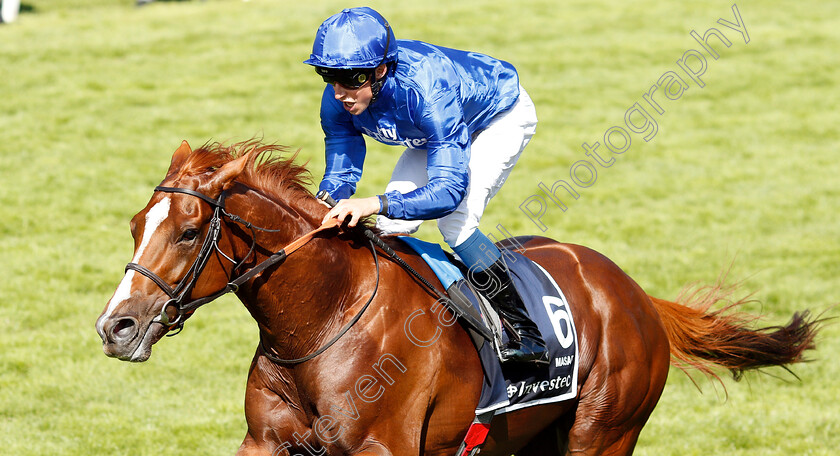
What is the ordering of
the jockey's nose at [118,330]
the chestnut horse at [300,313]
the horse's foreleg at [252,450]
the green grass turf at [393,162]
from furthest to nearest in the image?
the green grass turf at [393,162]
the horse's foreleg at [252,450]
the chestnut horse at [300,313]
the jockey's nose at [118,330]

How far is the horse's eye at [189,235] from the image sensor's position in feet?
9.48

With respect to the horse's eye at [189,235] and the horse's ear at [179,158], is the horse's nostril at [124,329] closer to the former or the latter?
the horse's eye at [189,235]

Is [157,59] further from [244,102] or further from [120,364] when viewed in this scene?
[120,364]

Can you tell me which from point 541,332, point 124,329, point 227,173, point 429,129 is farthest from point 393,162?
point 124,329

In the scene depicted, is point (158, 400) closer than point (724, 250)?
Yes

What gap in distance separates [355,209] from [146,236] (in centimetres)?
72

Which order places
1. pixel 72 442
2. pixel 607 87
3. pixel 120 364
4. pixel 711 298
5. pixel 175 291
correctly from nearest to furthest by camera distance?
pixel 175 291
pixel 711 298
pixel 72 442
pixel 120 364
pixel 607 87

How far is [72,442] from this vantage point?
17.8 feet

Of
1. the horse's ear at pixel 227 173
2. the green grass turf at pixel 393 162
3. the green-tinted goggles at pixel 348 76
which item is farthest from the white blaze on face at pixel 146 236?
the green grass turf at pixel 393 162

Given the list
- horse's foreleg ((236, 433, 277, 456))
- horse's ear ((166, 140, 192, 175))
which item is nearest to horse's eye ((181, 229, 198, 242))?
horse's ear ((166, 140, 192, 175))

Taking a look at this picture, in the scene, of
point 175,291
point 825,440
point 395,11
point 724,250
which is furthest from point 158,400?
point 395,11

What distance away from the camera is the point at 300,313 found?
3201 mm

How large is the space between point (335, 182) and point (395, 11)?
512 inches

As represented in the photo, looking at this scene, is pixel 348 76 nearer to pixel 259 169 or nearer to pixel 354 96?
pixel 354 96
